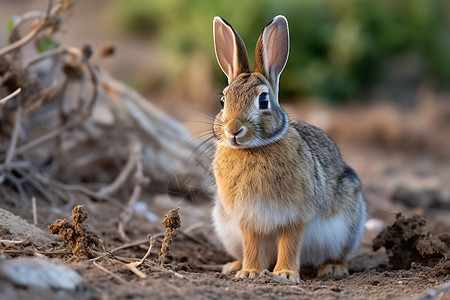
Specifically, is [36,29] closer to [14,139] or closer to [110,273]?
[14,139]

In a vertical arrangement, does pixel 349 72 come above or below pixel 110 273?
above

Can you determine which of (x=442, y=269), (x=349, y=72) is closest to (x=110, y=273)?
(x=442, y=269)

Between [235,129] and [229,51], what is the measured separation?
2.98 feet

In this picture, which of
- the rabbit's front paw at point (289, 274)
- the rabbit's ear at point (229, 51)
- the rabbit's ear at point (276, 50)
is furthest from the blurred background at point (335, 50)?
the rabbit's front paw at point (289, 274)

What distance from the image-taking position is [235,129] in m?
4.18

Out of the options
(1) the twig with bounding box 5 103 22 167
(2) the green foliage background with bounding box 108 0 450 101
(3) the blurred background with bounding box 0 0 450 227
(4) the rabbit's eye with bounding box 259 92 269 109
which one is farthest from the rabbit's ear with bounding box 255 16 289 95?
(2) the green foliage background with bounding box 108 0 450 101

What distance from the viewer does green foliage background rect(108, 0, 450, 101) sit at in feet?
37.4

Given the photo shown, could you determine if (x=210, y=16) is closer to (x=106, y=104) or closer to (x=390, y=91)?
(x=390, y=91)

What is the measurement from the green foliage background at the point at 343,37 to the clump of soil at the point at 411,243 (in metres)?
6.45

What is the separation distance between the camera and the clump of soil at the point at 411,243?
4.88m

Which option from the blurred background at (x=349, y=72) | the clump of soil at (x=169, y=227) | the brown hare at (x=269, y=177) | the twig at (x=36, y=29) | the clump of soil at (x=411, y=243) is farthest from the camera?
the blurred background at (x=349, y=72)

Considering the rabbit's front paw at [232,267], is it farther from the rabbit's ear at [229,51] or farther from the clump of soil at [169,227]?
the rabbit's ear at [229,51]

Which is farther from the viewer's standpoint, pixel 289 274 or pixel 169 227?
pixel 289 274

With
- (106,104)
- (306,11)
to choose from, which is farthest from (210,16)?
(106,104)
